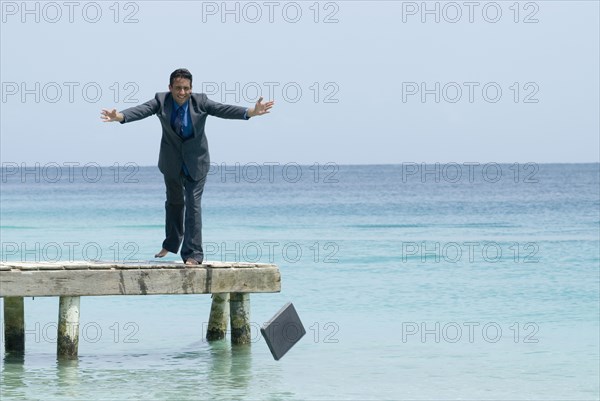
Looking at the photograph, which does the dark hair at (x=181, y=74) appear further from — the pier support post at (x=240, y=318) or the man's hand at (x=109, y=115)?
the pier support post at (x=240, y=318)

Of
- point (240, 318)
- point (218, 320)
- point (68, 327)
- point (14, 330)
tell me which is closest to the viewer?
point (68, 327)

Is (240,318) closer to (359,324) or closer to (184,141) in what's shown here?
(184,141)

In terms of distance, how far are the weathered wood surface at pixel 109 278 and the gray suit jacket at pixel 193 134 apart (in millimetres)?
1093

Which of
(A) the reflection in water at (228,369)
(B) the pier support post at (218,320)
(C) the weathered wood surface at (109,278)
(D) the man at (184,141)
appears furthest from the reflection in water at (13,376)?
(B) the pier support post at (218,320)

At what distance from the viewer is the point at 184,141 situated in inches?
469

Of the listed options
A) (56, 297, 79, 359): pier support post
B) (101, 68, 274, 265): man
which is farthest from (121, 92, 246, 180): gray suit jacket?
(56, 297, 79, 359): pier support post

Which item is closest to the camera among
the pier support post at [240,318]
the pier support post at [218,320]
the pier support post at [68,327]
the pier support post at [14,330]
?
the pier support post at [68,327]

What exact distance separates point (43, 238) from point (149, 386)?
27.8m

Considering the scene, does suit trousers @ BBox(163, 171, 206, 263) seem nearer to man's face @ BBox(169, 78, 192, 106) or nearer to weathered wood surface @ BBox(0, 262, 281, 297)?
weathered wood surface @ BBox(0, 262, 281, 297)

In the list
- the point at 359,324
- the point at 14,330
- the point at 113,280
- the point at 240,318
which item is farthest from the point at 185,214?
the point at 359,324

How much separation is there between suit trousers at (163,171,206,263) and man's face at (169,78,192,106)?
812mm

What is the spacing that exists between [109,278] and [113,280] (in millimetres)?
45

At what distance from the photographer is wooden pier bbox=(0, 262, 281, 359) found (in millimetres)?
12281

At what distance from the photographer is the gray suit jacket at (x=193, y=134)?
11.6 m
